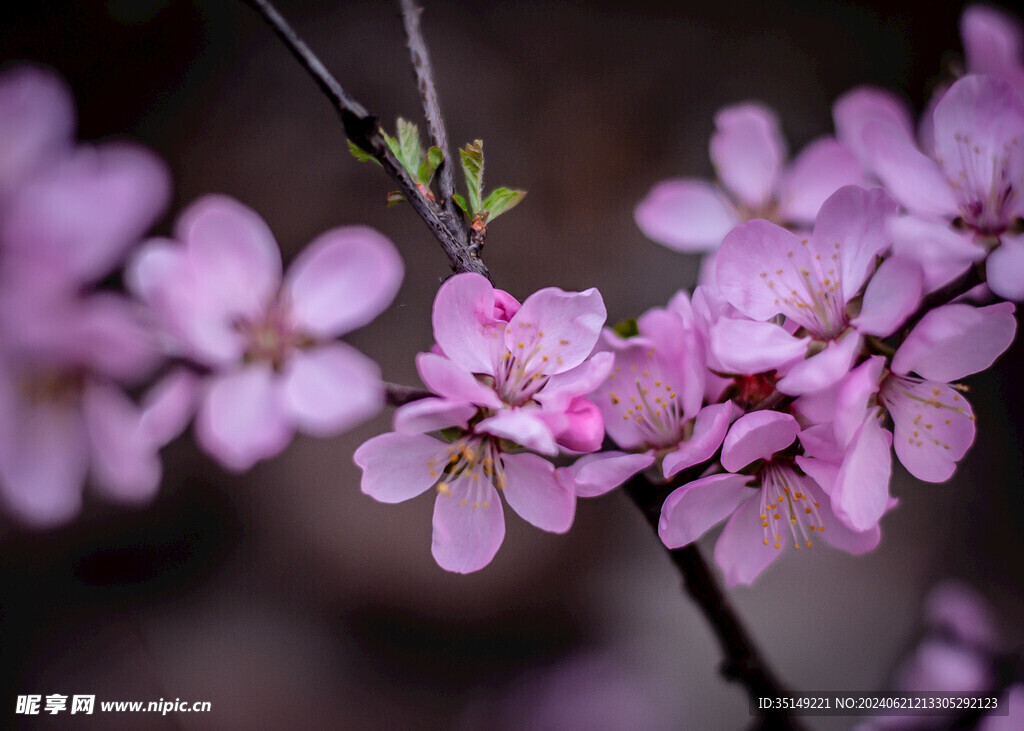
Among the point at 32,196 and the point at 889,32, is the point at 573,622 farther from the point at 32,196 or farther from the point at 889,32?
the point at 889,32

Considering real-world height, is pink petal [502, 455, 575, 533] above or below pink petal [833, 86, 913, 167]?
below

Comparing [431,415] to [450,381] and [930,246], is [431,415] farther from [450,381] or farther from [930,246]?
[930,246]

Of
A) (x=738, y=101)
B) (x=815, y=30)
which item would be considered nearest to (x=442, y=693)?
(x=738, y=101)

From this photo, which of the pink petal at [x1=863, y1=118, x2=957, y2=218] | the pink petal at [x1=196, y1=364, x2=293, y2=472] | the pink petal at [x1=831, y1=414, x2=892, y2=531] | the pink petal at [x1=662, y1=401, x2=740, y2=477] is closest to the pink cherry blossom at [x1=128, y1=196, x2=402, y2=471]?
the pink petal at [x1=196, y1=364, x2=293, y2=472]

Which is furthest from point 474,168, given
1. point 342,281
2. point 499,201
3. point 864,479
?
point 864,479

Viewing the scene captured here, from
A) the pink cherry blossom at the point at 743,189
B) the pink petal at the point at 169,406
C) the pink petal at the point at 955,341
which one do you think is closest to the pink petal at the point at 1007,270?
the pink petal at the point at 955,341

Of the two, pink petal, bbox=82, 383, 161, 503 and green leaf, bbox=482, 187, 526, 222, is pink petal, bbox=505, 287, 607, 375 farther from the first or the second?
pink petal, bbox=82, 383, 161, 503

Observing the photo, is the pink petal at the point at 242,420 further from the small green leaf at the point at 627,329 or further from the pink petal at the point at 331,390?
the small green leaf at the point at 627,329

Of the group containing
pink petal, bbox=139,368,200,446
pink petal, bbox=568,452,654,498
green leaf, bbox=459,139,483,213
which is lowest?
pink petal, bbox=568,452,654,498
